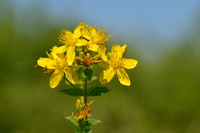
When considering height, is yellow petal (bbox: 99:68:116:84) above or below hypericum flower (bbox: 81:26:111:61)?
below

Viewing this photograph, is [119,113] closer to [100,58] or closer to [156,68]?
[156,68]

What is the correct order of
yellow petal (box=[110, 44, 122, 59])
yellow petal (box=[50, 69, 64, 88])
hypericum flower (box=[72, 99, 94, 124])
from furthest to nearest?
yellow petal (box=[110, 44, 122, 59]) → yellow petal (box=[50, 69, 64, 88]) → hypericum flower (box=[72, 99, 94, 124])

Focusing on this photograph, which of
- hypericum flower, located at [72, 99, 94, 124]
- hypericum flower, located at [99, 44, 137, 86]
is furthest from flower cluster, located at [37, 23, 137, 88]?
hypericum flower, located at [72, 99, 94, 124]

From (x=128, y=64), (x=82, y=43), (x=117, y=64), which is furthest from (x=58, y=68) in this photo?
(x=128, y=64)

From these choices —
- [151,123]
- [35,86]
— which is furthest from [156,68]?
[35,86]

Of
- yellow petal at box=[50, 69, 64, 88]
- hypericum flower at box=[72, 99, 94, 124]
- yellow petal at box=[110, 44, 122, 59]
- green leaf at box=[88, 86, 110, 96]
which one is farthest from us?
yellow petal at box=[110, 44, 122, 59]

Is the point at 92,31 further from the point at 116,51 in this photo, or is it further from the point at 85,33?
the point at 116,51

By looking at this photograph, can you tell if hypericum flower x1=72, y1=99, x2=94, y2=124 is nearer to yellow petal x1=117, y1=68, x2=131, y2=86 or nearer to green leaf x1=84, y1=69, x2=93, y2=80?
green leaf x1=84, y1=69, x2=93, y2=80
